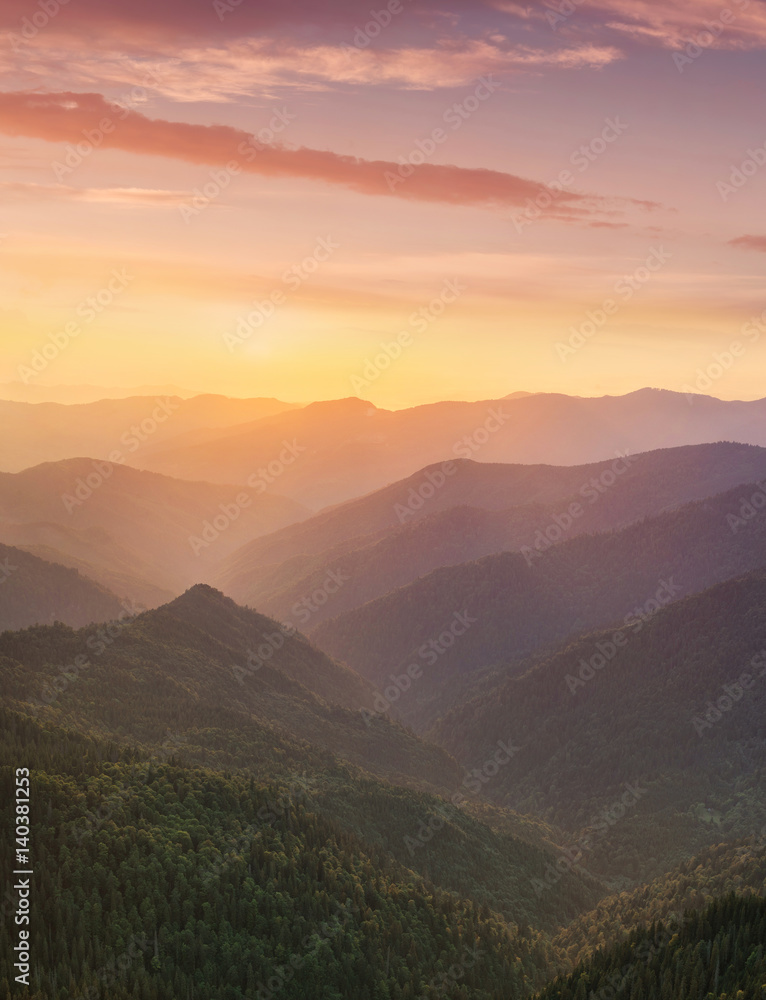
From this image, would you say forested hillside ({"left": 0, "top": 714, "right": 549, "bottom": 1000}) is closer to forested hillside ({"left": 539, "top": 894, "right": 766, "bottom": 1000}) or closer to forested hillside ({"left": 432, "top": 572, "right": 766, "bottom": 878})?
forested hillside ({"left": 539, "top": 894, "right": 766, "bottom": 1000})

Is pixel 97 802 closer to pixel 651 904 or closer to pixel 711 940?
pixel 711 940

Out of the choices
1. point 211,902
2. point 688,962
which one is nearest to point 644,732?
point 688,962

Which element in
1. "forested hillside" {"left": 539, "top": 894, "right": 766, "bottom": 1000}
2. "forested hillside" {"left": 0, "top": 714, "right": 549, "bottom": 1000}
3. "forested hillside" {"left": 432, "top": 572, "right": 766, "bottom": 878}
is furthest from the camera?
"forested hillside" {"left": 432, "top": 572, "right": 766, "bottom": 878}

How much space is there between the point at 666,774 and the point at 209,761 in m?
80.8

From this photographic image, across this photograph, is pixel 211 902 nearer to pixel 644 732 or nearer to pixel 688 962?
pixel 688 962

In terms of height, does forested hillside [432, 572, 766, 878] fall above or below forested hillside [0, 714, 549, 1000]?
below

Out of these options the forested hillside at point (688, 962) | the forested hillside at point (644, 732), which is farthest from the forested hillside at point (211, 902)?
the forested hillside at point (644, 732)

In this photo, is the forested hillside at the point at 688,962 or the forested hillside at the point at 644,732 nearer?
the forested hillside at the point at 688,962

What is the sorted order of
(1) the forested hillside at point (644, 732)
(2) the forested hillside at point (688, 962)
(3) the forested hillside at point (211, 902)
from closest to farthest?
(3) the forested hillside at point (211, 902) < (2) the forested hillside at point (688, 962) < (1) the forested hillside at point (644, 732)

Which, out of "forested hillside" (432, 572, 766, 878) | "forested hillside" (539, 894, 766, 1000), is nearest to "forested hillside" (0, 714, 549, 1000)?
"forested hillside" (539, 894, 766, 1000)

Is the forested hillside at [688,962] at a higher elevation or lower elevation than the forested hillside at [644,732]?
higher

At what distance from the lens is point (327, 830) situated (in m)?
73.9

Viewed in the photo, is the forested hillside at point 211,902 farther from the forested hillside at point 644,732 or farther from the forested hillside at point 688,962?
the forested hillside at point 644,732

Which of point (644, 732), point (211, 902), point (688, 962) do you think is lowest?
point (644, 732)
